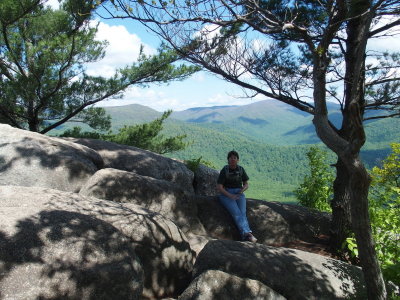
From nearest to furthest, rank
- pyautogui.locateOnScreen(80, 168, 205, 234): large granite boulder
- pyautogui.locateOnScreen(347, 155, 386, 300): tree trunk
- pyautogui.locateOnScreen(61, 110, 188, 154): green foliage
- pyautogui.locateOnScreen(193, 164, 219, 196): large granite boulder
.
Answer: pyautogui.locateOnScreen(347, 155, 386, 300): tree trunk
pyautogui.locateOnScreen(80, 168, 205, 234): large granite boulder
pyautogui.locateOnScreen(193, 164, 219, 196): large granite boulder
pyautogui.locateOnScreen(61, 110, 188, 154): green foliage

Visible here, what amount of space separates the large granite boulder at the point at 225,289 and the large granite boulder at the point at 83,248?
2.35ft

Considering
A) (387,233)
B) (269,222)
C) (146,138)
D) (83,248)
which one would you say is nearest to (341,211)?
(269,222)

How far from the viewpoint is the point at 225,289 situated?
14.0ft

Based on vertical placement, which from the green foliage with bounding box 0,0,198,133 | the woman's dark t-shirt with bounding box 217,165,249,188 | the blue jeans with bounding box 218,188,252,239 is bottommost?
the blue jeans with bounding box 218,188,252,239

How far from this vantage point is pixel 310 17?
6.47 m

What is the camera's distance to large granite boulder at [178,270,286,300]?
4.21m

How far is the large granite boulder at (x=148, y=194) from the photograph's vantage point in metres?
6.74

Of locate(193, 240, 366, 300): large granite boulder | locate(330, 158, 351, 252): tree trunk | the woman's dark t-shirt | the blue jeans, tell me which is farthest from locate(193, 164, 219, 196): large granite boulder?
locate(193, 240, 366, 300): large granite boulder

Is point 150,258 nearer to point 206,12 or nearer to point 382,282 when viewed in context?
point 382,282

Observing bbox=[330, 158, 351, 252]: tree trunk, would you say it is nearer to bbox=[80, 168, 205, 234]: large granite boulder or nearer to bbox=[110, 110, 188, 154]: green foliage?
bbox=[80, 168, 205, 234]: large granite boulder

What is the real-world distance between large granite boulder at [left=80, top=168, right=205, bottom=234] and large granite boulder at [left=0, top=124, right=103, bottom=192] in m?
0.45

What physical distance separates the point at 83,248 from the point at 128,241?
69cm

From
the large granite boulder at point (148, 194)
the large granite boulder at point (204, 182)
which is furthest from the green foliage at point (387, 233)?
the large granite boulder at point (204, 182)

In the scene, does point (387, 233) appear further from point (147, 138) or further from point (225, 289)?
point (147, 138)
